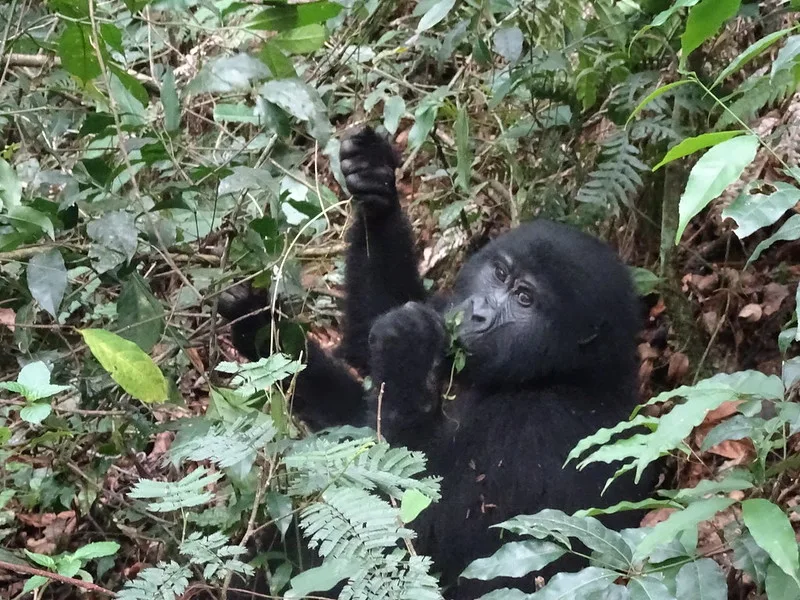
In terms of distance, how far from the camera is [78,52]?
2709mm

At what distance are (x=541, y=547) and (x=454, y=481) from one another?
1.32 meters

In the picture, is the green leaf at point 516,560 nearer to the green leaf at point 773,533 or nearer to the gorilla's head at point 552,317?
the green leaf at point 773,533

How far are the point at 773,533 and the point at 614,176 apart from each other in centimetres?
270

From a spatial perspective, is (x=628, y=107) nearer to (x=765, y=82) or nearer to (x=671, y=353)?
(x=765, y=82)

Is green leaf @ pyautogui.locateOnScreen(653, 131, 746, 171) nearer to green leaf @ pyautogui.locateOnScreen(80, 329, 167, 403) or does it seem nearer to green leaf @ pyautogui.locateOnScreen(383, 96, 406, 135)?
green leaf @ pyautogui.locateOnScreen(80, 329, 167, 403)

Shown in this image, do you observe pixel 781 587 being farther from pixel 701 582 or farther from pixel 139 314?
pixel 139 314

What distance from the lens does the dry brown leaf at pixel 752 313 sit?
163 inches

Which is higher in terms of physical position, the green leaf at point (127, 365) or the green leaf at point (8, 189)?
the green leaf at point (8, 189)

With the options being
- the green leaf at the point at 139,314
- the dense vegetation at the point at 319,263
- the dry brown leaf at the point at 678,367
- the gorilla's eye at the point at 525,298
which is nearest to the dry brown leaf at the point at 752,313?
the dense vegetation at the point at 319,263

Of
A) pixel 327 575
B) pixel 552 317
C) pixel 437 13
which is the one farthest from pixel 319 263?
pixel 327 575

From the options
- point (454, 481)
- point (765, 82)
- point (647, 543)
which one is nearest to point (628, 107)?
point (765, 82)

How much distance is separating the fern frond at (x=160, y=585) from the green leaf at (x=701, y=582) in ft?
3.35

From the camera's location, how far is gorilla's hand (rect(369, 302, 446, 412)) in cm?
329

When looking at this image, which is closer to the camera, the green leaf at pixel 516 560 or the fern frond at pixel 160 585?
the fern frond at pixel 160 585
